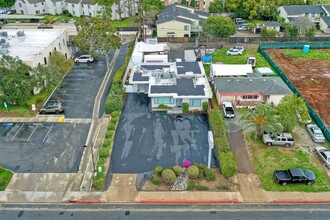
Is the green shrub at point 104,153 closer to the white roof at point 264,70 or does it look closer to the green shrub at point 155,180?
the green shrub at point 155,180

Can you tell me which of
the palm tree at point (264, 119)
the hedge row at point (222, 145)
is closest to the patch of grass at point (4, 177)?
the hedge row at point (222, 145)

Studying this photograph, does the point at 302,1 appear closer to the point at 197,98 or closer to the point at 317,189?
the point at 197,98

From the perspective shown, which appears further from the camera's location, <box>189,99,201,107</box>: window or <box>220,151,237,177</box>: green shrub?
<box>189,99,201,107</box>: window

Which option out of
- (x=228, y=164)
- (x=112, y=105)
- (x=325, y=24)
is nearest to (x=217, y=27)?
(x=325, y=24)

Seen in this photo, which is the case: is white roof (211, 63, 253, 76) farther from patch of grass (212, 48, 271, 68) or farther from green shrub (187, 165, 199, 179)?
green shrub (187, 165, 199, 179)

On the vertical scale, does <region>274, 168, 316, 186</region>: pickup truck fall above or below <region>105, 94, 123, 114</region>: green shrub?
below

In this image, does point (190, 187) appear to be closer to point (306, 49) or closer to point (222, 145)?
point (222, 145)

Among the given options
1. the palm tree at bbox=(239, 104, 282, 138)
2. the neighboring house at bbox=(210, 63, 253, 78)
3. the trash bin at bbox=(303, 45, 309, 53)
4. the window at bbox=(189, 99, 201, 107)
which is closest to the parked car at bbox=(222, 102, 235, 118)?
the window at bbox=(189, 99, 201, 107)
